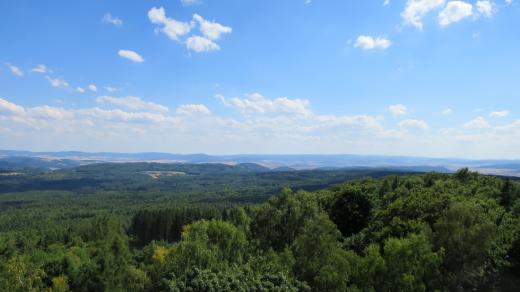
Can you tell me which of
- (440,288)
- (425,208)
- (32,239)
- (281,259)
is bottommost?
(32,239)

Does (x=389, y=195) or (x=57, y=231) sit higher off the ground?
(x=389, y=195)

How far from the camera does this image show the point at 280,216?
2071 inches

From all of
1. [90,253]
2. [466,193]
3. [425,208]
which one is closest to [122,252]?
[90,253]

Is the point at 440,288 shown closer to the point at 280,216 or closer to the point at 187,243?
the point at 280,216

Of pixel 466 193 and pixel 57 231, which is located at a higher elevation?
pixel 466 193

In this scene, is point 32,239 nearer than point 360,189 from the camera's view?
No

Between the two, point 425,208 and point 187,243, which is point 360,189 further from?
point 187,243

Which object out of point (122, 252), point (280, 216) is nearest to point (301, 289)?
point (280, 216)

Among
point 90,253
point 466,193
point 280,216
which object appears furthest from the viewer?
point 90,253

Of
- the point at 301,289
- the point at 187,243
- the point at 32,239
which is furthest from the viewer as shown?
the point at 32,239

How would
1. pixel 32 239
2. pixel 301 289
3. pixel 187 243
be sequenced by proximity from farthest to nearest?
pixel 32 239 → pixel 187 243 → pixel 301 289

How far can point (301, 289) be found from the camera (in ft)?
115

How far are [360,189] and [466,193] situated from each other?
675 inches

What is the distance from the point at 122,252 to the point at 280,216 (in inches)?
1779
